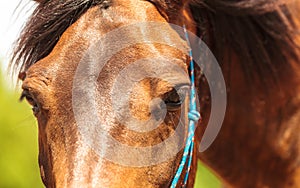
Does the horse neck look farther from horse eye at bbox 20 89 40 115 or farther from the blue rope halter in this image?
horse eye at bbox 20 89 40 115

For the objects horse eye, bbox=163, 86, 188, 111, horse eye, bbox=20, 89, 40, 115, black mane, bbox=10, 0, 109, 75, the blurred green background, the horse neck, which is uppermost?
black mane, bbox=10, 0, 109, 75

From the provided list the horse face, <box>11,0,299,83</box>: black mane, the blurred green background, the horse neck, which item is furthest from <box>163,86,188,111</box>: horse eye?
the blurred green background

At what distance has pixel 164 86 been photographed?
1.79m

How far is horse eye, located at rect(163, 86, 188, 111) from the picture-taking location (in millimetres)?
1824

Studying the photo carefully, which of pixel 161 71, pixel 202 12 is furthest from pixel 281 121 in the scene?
pixel 161 71

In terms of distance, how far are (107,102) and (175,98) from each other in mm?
233

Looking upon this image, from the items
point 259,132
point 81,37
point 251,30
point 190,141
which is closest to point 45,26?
point 81,37

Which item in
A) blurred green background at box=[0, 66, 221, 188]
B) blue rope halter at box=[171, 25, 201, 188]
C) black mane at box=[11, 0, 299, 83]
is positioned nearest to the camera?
blue rope halter at box=[171, 25, 201, 188]

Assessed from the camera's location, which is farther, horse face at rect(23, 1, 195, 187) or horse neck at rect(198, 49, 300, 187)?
horse neck at rect(198, 49, 300, 187)

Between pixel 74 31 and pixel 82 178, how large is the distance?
504 millimetres

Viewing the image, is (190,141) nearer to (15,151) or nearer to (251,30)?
(251,30)

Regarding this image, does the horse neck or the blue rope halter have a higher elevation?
the blue rope halter

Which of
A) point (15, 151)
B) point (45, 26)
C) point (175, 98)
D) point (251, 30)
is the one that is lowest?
point (15, 151)

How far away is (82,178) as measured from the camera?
1630 mm
